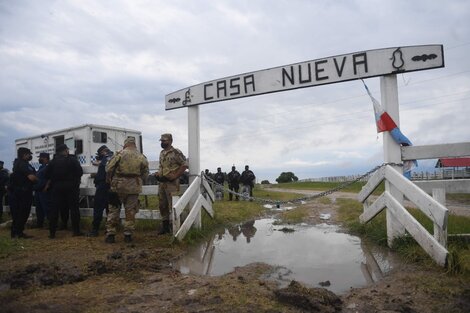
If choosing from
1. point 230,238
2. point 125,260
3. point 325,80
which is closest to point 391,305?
point 125,260

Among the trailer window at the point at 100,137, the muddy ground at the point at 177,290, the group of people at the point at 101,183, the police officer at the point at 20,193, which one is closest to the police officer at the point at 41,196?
the police officer at the point at 20,193

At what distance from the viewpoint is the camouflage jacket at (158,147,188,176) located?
21.8 ft

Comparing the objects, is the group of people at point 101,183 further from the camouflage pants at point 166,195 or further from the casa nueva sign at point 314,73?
the casa nueva sign at point 314,73

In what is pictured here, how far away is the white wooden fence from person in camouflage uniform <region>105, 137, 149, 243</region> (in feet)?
13.1

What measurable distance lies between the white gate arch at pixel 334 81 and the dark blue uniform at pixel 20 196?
10.3ft

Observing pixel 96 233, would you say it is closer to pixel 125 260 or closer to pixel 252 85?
pixel 125 260

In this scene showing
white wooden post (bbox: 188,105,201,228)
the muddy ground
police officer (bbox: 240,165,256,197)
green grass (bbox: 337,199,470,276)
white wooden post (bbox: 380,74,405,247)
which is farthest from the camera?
police officer (bbox: 240,165,256,197)

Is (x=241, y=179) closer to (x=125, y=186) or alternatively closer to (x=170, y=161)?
(x=170, y=161)

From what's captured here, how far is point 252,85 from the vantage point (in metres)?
6.85

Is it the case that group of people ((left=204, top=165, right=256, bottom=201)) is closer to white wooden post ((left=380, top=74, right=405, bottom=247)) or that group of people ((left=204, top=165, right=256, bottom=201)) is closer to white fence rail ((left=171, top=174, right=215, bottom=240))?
white fence rail ((left=171, top=174, right=215, bottom=240))

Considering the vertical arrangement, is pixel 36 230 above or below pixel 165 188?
below

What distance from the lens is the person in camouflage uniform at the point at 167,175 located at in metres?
6.59

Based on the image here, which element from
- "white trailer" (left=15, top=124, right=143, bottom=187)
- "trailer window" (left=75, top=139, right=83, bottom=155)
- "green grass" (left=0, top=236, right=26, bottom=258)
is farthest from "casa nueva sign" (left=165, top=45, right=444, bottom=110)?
"trailer window" (left=75, top=139, right=83, bottom=155)

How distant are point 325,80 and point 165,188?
3.45 meters
